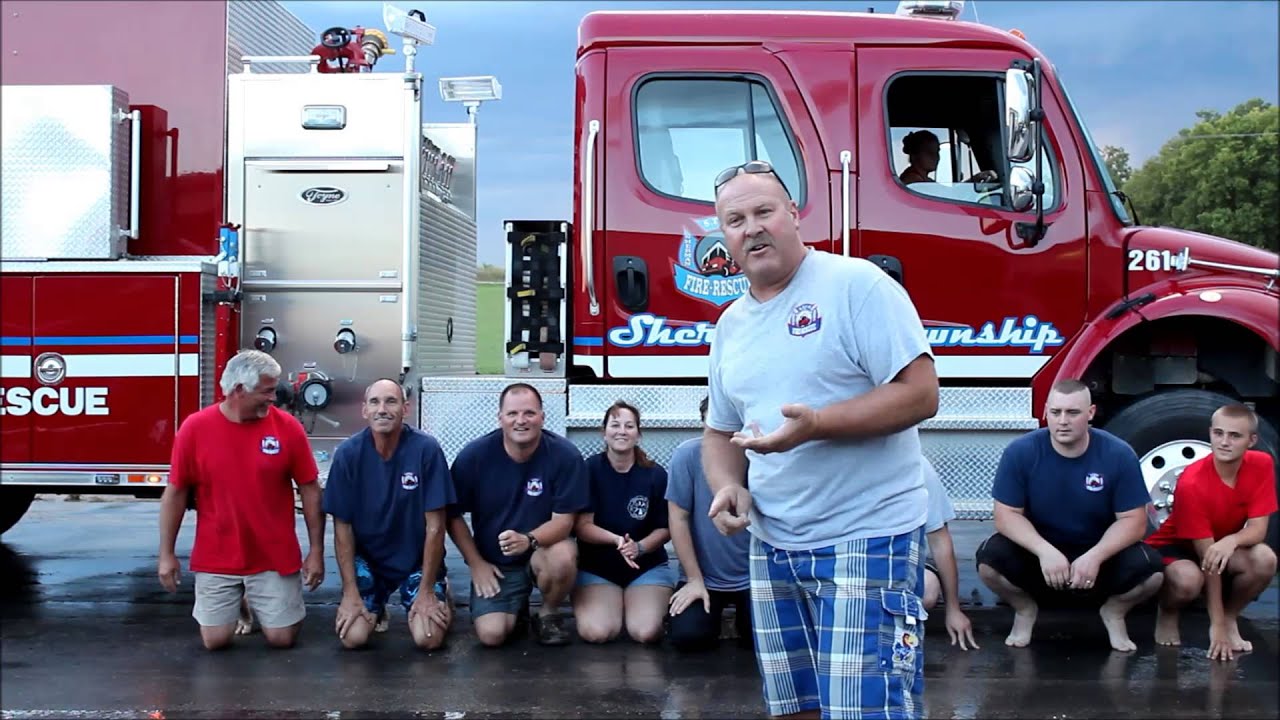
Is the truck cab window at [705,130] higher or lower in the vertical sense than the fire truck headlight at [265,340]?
higher

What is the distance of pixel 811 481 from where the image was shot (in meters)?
2.62

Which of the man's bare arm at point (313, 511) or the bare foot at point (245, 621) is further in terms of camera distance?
the bare foot at point (245, 621)

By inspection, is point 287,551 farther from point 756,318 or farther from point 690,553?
point 756,318

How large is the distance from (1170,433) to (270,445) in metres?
4.11

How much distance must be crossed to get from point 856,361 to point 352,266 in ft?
12.7

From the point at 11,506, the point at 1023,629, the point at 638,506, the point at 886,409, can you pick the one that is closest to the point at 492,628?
the point at 638,506

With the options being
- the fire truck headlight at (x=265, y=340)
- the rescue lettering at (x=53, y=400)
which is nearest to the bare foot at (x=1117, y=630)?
the fire truck headlight at (x=265, y=340)

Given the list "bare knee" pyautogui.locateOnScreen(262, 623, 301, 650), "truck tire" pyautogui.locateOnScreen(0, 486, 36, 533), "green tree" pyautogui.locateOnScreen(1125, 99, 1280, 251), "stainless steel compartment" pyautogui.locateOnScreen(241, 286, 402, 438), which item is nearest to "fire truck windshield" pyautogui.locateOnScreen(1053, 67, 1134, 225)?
"stainless steel compartment" pyautogui.locateOnScreen(241, 286, 402, 438)

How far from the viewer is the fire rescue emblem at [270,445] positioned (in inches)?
213

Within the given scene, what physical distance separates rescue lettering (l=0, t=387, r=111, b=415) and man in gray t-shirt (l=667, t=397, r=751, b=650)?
2.78 meters

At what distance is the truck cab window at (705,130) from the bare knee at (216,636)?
2.80 m

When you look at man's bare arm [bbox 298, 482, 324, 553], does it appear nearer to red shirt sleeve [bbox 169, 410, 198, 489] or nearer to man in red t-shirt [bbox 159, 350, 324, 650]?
man in red t-shirt [bbox 159, 350, 324, 650]

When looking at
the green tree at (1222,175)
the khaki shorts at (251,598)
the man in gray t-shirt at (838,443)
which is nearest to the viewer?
the man in gray t-shirt at (838,443)

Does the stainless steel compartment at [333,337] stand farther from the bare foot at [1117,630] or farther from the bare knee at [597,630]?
the bare foot at [1117,630]
